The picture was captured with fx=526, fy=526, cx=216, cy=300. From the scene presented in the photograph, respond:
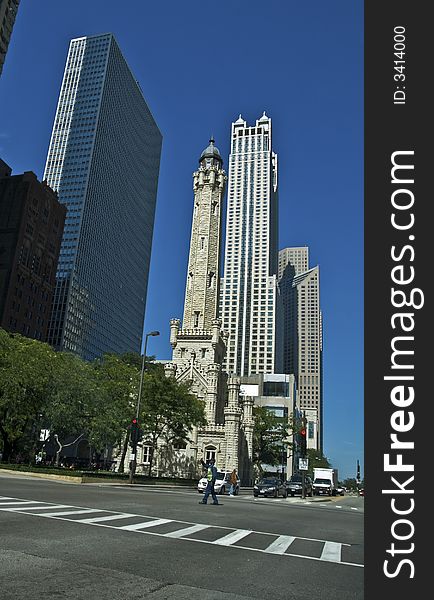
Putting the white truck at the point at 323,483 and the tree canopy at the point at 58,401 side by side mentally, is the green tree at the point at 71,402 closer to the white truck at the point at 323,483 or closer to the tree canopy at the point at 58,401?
the tree canopy at the point at 58,401

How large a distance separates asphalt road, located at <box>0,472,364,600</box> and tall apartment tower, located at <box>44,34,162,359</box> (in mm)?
130065

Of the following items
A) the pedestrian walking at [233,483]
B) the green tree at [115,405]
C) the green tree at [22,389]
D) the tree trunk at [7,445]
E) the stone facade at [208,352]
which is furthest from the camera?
the stone facade at [208,352]

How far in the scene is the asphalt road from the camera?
6.54 m

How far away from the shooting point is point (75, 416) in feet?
135

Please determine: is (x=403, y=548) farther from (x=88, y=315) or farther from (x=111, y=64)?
(x=111, y=64)

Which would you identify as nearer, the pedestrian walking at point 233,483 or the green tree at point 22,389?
the pedestrian walking at point 233,483

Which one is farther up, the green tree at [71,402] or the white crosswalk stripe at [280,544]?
the green tree at [71,402]

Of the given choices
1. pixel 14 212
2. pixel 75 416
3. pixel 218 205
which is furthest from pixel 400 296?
pixel 14 212

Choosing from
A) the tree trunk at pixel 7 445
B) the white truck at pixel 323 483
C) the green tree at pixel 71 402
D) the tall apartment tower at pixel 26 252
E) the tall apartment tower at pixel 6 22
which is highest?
the tall apartment tower at pixel 6 22

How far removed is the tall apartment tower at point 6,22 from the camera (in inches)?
2918

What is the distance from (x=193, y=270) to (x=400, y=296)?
7944 centimetres

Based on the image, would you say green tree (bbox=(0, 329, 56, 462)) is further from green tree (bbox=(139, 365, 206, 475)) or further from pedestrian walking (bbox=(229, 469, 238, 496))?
pedestrian walking (bbox=(229, 469, 238, 496))

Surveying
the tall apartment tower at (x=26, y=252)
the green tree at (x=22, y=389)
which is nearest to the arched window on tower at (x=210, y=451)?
the green tree at (x=22, y=389)

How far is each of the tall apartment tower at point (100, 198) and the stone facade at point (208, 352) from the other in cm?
6395
